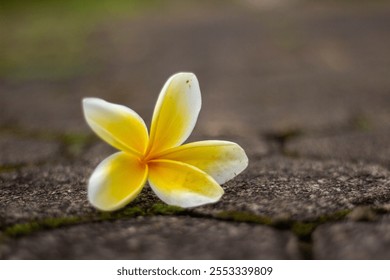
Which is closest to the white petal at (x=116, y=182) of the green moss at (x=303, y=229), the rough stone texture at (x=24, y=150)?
the green moss at (x=303, y=229)

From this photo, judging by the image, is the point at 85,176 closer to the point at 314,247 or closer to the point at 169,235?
the point at 169,235

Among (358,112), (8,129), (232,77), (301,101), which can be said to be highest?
(232,77)

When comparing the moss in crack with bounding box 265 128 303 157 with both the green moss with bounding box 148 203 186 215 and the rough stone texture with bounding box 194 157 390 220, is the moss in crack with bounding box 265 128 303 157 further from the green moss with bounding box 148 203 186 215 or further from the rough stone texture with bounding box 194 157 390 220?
the green moss with bounding box 148 203 186 215

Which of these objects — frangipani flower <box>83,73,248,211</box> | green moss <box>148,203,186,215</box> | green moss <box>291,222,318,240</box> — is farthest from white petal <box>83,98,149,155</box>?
green moss <box>291,222,318,240</box>

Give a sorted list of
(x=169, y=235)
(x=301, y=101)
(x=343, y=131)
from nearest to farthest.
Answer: (x=169, y=235)
(x=343, y=131)
(x=301, y=101)

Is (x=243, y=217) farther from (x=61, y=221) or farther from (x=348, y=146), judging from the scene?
(x=348, y=146)

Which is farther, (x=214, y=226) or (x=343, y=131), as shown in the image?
(x=343, y=131)

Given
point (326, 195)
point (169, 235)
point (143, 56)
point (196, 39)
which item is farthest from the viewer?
point (196, 39)
